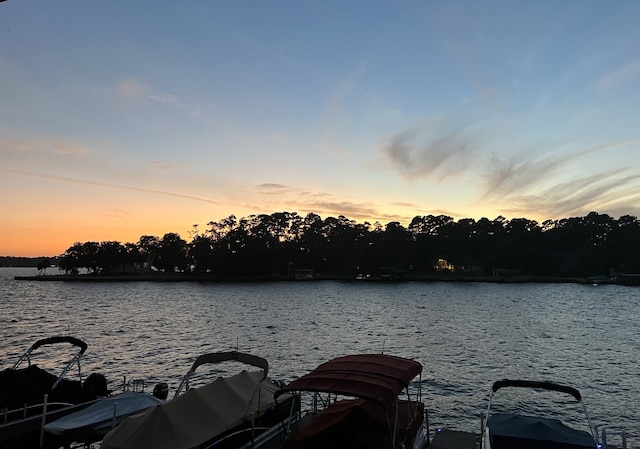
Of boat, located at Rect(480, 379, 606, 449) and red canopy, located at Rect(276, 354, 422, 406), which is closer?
red canopy, located at Rect(276, 354, 422, 406)

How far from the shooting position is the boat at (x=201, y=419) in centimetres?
1210

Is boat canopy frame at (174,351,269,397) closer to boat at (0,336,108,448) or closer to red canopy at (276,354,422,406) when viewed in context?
red canopy at (276,354,422,406)

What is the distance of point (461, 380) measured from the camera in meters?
31.4

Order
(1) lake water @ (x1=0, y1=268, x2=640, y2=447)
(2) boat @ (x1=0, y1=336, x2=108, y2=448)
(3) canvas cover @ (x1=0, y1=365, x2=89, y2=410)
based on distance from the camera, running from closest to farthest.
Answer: (2) boat @ (x1=0, y1=336, x2=108, y2=448) → (3) canvas cover @ (x1=0, y1=365, x2=89, y2=410) → (1) lake water @ (x1=0, y1=268, x2=640, y2=447)

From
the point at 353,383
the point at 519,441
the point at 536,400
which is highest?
the point at 353,383

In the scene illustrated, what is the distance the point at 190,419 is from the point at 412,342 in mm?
38475

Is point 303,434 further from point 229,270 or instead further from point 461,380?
point 229,270

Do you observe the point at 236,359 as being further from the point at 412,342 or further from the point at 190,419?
the point at 412,342

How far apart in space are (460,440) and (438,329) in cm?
4294

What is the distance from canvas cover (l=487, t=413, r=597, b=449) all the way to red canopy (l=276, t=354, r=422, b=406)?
9.19ft

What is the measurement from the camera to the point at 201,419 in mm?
13219

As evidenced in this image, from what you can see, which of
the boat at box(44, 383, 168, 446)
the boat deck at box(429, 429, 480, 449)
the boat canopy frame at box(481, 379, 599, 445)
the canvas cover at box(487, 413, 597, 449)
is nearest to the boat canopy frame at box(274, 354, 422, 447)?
the boat canopy frame at box(481, 379, 599, 445)

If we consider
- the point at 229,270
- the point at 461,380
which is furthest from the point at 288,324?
the point at 229,270

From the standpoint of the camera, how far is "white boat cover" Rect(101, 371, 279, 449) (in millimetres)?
12047
